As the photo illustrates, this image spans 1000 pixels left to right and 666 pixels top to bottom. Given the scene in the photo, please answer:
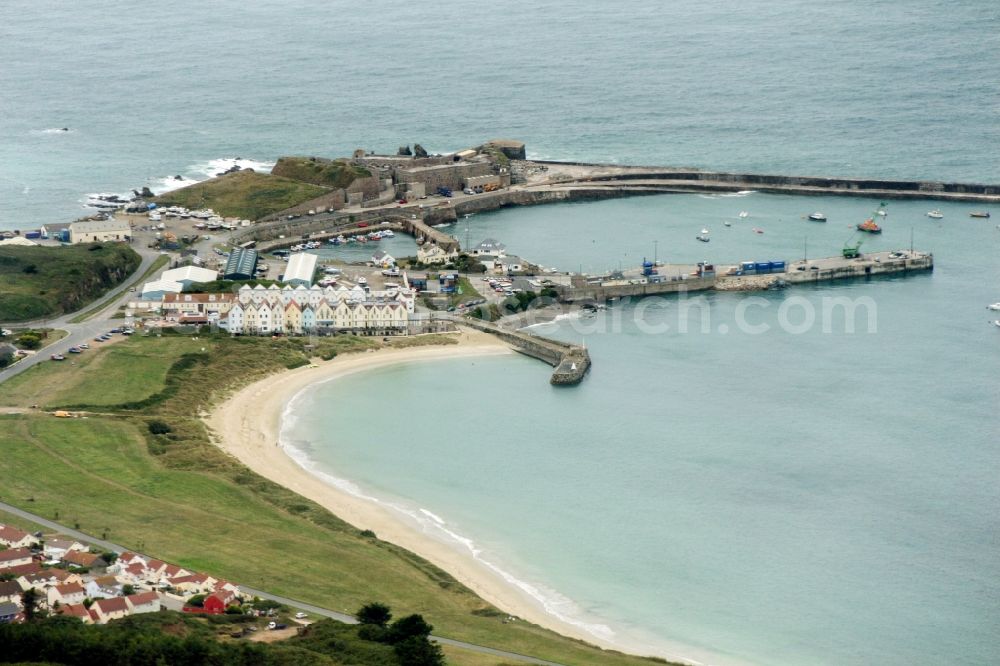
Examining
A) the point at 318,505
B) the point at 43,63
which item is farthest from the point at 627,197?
the point at 43,63

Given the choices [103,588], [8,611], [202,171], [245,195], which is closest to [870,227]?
[245,195]

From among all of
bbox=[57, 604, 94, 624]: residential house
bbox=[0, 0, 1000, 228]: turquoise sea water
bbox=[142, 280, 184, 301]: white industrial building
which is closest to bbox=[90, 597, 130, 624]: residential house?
bbox=[57, 604, 94, 624]: residential house

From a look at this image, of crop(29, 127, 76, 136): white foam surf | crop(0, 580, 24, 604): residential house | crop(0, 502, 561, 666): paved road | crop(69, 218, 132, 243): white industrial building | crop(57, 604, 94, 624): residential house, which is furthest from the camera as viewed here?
crop(29, 127, 76, 136): white foam surf

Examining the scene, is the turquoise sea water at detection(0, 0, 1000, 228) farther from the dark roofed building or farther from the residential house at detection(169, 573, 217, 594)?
the residential house at detection(169, 573, 217, 594)

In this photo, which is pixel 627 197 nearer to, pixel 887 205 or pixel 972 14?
pixel 887 205

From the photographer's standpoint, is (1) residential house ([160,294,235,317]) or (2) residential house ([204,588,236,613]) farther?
(1) residential house ([160,294,235,317])

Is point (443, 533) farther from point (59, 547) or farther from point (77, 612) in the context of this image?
point (77, 612)
